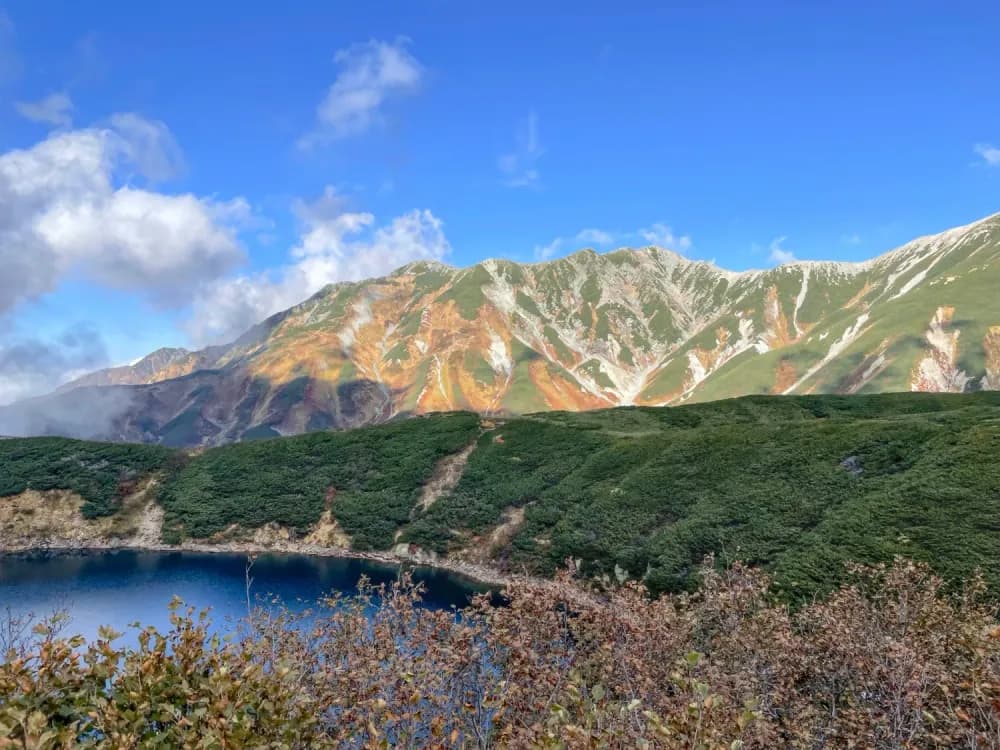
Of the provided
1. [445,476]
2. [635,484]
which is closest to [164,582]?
[445,476]

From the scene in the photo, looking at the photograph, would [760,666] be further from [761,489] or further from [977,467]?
[761,489]

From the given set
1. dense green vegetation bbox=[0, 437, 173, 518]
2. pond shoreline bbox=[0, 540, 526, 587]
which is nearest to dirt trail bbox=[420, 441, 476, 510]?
pond shoreline bbox=[0, 540, 526, 587]

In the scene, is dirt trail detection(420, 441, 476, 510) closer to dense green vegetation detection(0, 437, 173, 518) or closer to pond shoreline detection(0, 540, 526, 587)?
pond shoreline detection(0, 540, 526, 587)

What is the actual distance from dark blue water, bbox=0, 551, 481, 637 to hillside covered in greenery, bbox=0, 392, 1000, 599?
8635 mm

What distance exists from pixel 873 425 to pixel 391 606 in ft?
230

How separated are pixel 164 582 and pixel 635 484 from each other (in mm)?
62413

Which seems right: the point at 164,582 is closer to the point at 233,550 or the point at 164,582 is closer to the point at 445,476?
the point at 233,550

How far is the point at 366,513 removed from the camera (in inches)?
3782

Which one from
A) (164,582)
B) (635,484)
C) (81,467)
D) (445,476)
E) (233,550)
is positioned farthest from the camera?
(81,467)

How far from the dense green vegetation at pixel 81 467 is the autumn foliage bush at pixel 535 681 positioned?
349 feet

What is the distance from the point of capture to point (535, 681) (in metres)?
12.4

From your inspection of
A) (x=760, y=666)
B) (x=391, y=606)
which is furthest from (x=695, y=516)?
(x=391, y=606)

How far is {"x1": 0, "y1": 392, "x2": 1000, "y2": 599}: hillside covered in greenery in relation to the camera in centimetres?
5131

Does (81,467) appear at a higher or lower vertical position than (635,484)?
→ higher
